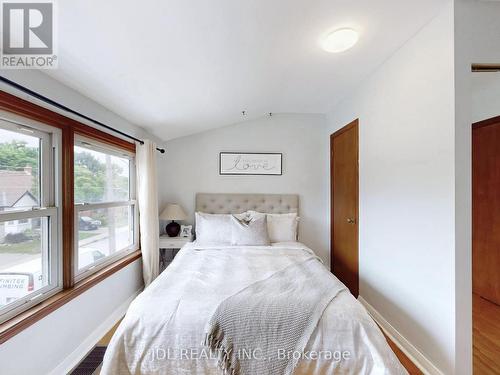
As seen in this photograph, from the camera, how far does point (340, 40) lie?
1.72m

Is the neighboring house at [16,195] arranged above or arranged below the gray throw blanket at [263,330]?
above

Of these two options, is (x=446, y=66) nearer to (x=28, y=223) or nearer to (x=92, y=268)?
(x=28, y=223)

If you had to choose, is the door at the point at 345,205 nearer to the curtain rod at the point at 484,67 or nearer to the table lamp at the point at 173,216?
the curtain rod at the point at 484,67

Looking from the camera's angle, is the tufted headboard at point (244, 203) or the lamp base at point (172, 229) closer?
the lamp base at point (172, 229)

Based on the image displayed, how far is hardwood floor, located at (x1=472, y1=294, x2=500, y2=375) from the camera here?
1689 millimetres

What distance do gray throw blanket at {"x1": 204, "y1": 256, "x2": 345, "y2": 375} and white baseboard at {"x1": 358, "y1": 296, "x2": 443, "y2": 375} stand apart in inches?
33.7

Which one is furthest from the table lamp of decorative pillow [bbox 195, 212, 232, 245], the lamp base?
decorative pillow [bbox 195, 212, 232, 245]

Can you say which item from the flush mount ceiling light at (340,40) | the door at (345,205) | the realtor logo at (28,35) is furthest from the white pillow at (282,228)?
the realtor logo at (28,35)

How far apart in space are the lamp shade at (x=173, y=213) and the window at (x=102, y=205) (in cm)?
44

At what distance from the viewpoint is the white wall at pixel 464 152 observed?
56.5 inches

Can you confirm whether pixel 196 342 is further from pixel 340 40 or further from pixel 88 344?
pixel 340 40

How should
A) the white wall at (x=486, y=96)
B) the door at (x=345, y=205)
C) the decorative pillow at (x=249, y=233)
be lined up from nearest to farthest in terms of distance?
the white wall at (x=486, y=96), the door at (x=345, y=205), the decorative pillow at (x=249, y=233)

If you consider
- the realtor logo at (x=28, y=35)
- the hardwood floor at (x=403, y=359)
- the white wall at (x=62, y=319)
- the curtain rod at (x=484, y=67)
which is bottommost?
the hardwood floor at (x=403, y=359)

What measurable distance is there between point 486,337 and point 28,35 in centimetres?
393
